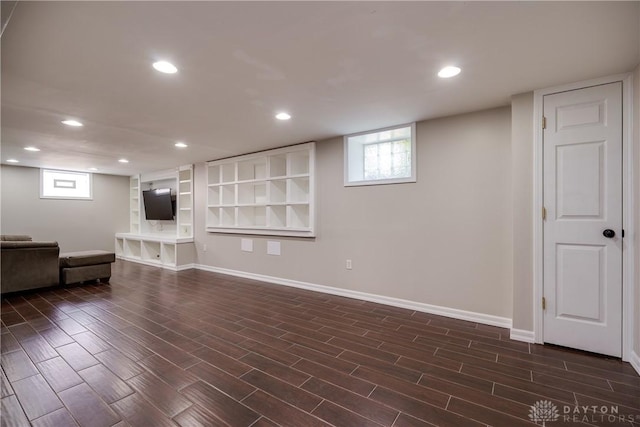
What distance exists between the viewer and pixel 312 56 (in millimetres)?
1951

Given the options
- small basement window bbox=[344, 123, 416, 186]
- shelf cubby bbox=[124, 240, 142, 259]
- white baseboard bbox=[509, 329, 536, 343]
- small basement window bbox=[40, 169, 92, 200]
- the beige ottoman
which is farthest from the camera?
shelf cubby bbox=[124, 240, 142, 259]

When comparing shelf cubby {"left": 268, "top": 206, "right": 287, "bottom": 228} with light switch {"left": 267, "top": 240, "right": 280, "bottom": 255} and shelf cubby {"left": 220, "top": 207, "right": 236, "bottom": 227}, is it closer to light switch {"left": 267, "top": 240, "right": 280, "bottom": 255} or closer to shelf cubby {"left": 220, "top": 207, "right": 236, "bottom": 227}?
light switch {"left": 267, "top": 240, "right": 280, "bottom": 255}

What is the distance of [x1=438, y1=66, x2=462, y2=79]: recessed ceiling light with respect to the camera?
6.97 ft

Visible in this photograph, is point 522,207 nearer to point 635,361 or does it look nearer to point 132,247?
point 635,361

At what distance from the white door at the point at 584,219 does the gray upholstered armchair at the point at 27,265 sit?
21.4ft

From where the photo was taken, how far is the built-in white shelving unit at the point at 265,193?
4520 millimetres

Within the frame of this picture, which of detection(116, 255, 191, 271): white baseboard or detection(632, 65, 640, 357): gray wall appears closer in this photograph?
detection(632, 65, 640, 357): gray wall

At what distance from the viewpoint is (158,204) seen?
6746 mm

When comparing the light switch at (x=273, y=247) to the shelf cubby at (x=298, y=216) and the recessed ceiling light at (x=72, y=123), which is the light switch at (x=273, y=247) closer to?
the shelf cubby at (x=298, y=216)

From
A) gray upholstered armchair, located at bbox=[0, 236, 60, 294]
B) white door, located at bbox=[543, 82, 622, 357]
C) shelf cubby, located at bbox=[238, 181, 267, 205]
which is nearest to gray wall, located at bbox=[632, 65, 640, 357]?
white door, located at bbox=[543, 82, 622, 357]

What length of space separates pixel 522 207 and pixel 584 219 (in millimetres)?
439

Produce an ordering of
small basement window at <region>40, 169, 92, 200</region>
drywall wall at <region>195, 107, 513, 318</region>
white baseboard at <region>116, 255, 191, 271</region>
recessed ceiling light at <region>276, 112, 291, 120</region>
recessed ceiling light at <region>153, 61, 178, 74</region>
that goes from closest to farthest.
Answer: recessed ceiling light at <region>153, 61, 178, 74</region> < drywall wall at <region>195, 107, 513, 318</region> < recessed ceiling light at <region>276, 112, 291, 120</region> < white baseboard at <region>116, 255, 191, 271</region> < small basement window at <region>40, 169, 92, 200</region>

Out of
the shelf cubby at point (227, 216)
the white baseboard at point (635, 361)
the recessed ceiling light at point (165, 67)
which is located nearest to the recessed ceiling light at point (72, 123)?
the recessed ceiling light at point (165, 67)

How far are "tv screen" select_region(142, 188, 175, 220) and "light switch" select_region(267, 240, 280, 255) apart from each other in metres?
3.16
